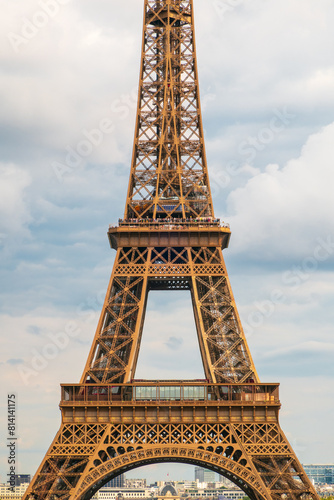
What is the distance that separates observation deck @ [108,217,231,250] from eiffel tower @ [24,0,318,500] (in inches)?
4.5

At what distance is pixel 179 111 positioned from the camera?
89.2 m

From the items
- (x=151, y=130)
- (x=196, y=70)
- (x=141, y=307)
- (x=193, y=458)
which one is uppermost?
(x=196, y=70)

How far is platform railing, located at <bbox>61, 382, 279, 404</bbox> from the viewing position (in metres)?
74.6

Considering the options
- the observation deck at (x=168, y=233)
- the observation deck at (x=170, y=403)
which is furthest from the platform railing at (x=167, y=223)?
the observation deck at (x=170, y=403)

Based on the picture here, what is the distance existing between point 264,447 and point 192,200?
26.7 meters

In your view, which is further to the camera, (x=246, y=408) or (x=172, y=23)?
(x=172, y=23)

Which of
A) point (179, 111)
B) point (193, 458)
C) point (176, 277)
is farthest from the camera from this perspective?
point (179, 111)

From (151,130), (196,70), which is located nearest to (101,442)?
(151,130)

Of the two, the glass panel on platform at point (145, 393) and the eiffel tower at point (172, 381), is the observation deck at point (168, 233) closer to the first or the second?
the eiffel tower at point (172, 381)

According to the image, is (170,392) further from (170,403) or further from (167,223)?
(167,223)

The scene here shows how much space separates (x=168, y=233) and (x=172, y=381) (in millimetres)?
15361

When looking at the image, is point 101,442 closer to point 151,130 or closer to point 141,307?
point 141,307

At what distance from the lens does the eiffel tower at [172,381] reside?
235 feet

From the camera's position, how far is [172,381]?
76.6m
